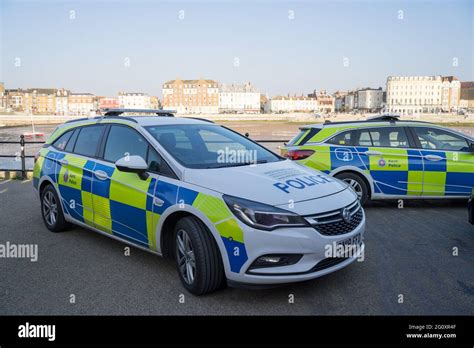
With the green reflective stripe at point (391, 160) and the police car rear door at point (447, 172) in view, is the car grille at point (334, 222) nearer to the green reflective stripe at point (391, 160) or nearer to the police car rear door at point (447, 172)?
the green reflective stripe at point (391, 160)

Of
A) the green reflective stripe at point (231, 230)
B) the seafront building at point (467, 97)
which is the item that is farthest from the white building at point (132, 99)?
the green reflective stripe at point (231, 230)

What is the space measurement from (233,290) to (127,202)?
1292 millimetres

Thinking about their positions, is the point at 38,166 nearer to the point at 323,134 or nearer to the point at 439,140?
the point at 323,134

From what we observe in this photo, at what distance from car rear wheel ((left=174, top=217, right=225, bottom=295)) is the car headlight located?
355mm

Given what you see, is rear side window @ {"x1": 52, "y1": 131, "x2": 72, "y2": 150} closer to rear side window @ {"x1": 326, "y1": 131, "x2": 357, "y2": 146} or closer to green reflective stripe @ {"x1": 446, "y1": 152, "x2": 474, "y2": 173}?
rear side window @ {"x1": 326, "y1": 131, "x2": 357, "y2": 146}

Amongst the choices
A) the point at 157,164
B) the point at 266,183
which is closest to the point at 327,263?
the point at 266,183

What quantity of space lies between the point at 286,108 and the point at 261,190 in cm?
17744

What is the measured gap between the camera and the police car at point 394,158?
6.73 metres

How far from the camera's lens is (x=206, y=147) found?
4.40 meters

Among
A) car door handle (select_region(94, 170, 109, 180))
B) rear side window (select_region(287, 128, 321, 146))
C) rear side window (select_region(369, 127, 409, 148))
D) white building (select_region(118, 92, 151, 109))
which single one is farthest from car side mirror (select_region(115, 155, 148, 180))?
white building (select_region(118, 92, 151, 109))

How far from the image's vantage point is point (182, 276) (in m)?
3.69
